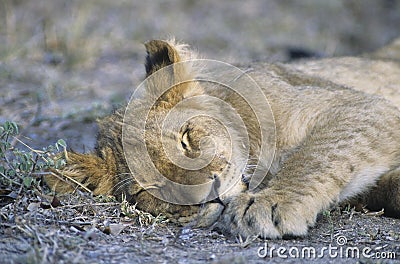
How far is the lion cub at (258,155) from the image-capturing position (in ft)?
11.0

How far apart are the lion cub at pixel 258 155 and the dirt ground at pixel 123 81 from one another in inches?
5.0

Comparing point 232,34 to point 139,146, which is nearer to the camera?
point 139,146

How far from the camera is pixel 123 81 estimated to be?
7484 millimetres

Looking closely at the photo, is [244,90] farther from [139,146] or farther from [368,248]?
[368,248]

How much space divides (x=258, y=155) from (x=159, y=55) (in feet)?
3.20

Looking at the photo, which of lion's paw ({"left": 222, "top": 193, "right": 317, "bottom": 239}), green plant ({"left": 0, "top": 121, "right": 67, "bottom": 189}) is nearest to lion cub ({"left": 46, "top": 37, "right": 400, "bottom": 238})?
lion's paw ({"left": 222, "top": 193, "right": 317, "bottom": 239})

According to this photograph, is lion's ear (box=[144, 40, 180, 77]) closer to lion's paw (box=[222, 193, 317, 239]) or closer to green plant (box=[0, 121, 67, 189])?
green plant (box=[0, 121, 67, 189])

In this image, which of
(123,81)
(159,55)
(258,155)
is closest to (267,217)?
(258,155)

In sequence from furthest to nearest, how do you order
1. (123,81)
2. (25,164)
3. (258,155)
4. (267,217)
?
1. (123,81)
2. (258,155)
3. (25,164)
4. (267,217)

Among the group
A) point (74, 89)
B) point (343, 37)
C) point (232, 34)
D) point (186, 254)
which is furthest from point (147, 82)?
point (343, 37)

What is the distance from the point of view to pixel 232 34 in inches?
392

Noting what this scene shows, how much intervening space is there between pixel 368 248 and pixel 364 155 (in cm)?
81

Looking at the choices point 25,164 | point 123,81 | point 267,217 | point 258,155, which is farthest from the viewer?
point 123,81

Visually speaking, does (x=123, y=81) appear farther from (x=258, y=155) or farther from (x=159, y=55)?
(x=258, y=155)
